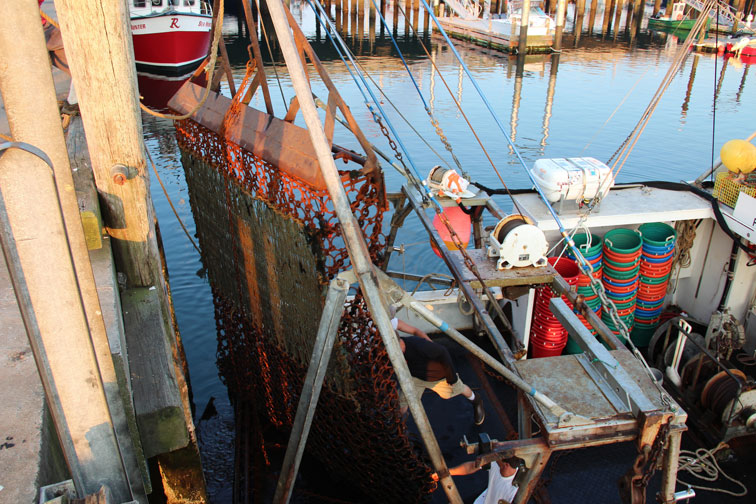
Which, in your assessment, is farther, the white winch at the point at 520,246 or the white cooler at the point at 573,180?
the white cooler at the point at 573,180

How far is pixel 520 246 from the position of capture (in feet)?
16.8

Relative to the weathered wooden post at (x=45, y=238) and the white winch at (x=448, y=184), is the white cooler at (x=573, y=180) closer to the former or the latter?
the white winch at (x=448, y=184)

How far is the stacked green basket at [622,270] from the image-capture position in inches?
287

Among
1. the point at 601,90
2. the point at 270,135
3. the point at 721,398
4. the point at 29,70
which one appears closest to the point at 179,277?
the point at 270,135

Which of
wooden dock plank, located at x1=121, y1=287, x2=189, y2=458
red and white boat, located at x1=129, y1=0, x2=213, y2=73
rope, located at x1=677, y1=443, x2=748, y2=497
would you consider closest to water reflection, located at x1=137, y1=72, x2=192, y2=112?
red and white boat, located at x1=129, y1=0, x2=213, y2=73

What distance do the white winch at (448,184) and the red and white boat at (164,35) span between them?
1652 cm

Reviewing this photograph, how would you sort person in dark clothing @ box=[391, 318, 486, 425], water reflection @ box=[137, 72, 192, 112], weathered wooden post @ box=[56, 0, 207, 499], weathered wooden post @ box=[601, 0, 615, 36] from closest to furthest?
weathered wooden post @ box=[56, 0, 207, 499] < person in dark clothing @ box=[391, 318, 486, 425] < water reflection @ box=[137, 72, 192, 112] < weathered wooden post @ box=[601, 0, 615, 36]

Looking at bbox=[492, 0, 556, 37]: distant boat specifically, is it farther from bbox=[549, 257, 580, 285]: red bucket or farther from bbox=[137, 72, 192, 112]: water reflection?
bbox=[549, 257, 580, 285]: red bucket

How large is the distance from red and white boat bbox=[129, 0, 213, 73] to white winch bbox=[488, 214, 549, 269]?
17.7m

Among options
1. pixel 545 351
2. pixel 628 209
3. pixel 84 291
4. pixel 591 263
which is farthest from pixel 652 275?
pixel 84 291

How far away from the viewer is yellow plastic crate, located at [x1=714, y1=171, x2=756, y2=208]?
733 centimetres

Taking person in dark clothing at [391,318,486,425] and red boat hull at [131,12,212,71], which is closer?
person in dark clothing at [391,318,486,425]

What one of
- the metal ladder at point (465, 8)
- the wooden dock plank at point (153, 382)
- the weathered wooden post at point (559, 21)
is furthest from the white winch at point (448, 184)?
→ the metal ladder at point (465, 8)

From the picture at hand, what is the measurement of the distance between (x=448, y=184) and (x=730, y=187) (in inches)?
167
